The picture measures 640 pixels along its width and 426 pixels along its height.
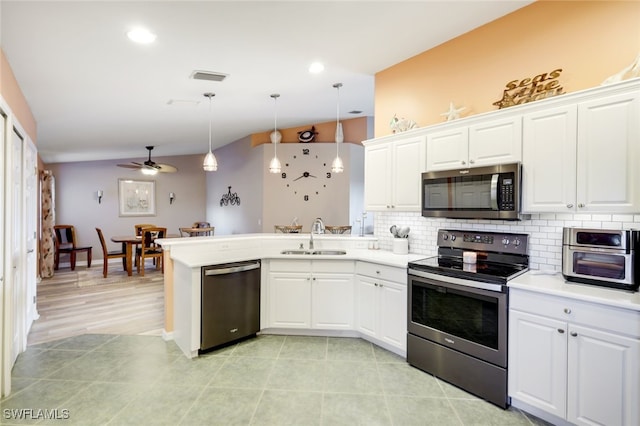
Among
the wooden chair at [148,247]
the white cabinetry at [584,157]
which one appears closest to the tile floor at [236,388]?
the white cabinetry at [584,157]

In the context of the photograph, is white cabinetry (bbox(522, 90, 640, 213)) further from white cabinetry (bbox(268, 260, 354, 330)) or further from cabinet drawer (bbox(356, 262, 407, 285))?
white cabinetry (bbox(268, 260, 354, 330))

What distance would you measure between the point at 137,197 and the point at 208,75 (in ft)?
21.2

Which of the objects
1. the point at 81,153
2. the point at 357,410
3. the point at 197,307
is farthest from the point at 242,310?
the point at 81,153

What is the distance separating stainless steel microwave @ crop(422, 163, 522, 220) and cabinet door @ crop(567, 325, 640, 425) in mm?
922

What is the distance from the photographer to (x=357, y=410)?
2.30 meters

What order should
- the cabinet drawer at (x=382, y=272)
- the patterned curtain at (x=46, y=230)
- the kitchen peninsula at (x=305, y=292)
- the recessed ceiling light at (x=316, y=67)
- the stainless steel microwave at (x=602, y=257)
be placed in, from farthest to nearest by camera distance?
the patterned curtain at (x=46, y=230) < the recessed ceiling light at (x=316, y=67) < the kitchen peninsula at (x=305, y=292) < the cabinet drawer at (x=382, y=272) < the stainless steel microwave at (x=602, y=257)

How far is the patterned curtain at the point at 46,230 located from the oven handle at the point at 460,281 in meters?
7.10

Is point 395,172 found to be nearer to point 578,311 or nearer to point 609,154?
point 609,154

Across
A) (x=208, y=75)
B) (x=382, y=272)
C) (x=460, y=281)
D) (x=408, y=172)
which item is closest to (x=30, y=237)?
(x=208, y=75)

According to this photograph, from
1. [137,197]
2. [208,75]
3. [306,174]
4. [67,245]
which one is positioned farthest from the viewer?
[137,197]

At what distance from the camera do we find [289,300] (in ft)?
11.6

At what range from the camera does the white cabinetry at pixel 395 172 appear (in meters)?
3.21

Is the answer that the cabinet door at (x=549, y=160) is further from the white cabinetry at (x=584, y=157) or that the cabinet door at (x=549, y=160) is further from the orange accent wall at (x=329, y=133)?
the orange accent wall at (x=329, y=133)

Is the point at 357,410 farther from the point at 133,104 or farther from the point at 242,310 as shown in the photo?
the point at 133,104
